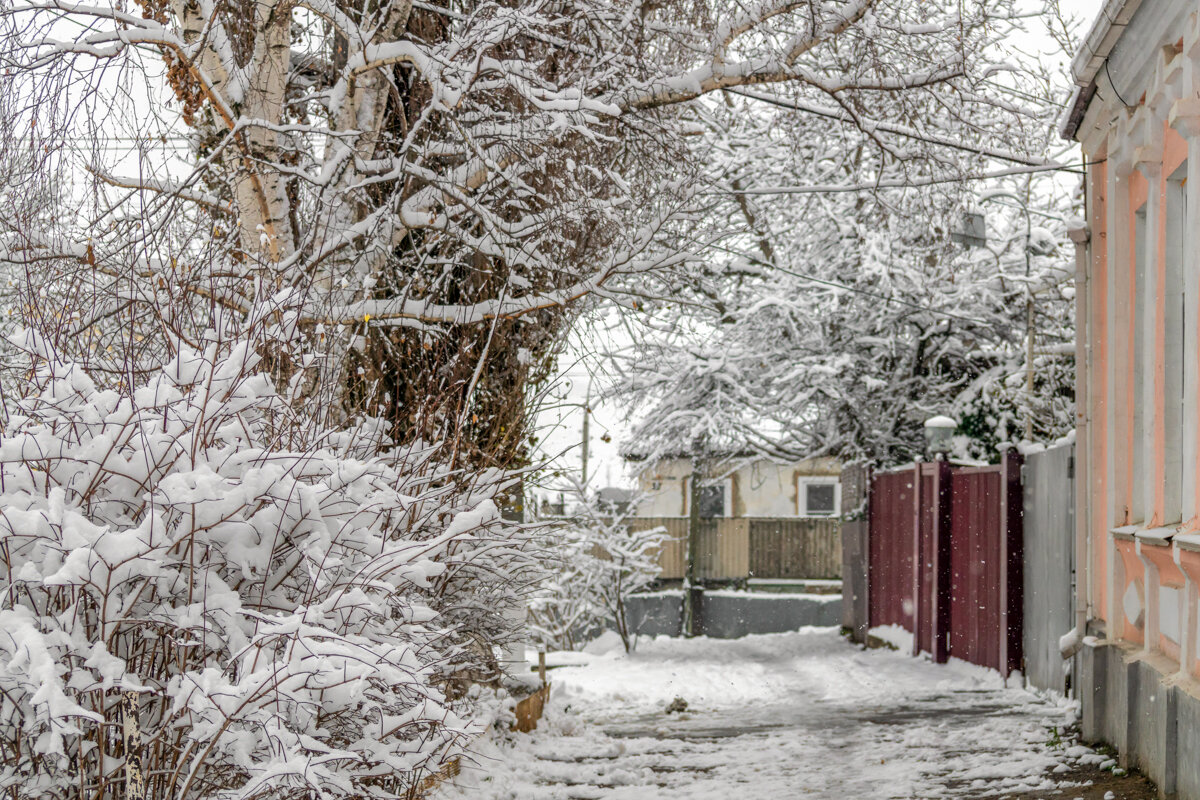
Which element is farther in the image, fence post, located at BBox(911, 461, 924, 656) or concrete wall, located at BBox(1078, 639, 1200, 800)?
fence post, located at BBox(911, 461, 924, 656)

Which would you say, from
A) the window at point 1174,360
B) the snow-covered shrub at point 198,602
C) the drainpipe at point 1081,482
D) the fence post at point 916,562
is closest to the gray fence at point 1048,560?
the drainpipe at point 1081,482

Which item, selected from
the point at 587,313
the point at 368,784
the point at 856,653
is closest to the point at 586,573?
the point at 856,653

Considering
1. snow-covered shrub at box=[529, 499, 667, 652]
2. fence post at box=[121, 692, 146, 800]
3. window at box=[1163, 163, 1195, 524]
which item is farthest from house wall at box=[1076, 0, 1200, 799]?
snow-covered shrub at box=[529, 499, 667, 652]

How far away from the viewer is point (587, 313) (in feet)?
28.9

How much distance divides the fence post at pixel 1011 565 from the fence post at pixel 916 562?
8.15 feet

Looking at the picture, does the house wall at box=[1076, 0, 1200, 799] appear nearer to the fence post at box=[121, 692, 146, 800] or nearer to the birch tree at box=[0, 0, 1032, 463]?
the birch tree at box=[0, 0, 1032, 463]

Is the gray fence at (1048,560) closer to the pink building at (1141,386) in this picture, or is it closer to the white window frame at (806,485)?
the pink building at (1141,386)

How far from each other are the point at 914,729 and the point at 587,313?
144 inches

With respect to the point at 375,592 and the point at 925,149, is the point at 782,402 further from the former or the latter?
the point at 375,592

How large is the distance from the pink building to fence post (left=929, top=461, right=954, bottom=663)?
14.4 ft

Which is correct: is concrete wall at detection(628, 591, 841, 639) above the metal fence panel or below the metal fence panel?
below

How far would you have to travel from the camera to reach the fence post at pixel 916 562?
41.9ft

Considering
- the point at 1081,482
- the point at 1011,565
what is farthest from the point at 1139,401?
the point at 1011,565

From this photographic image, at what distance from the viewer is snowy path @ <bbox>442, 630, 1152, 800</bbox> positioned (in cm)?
629
